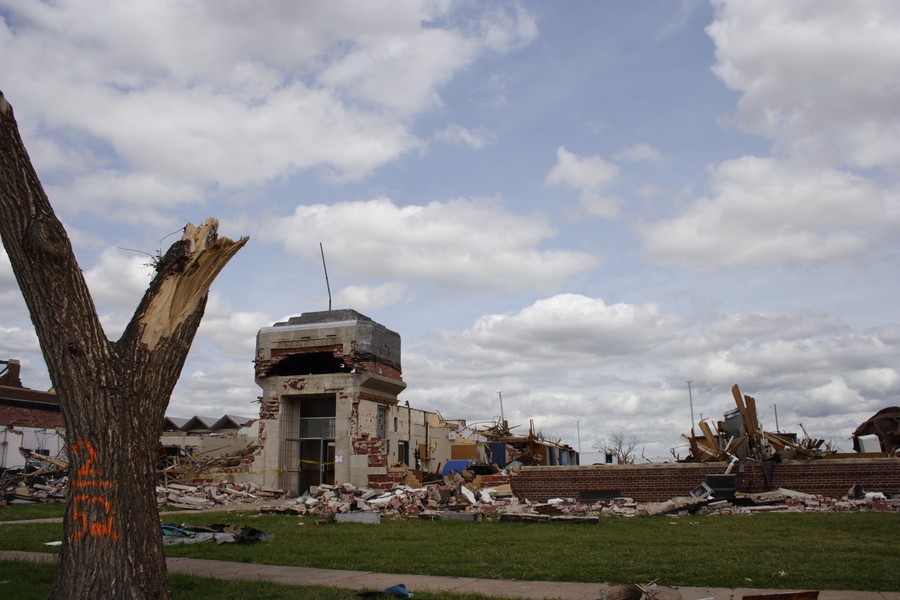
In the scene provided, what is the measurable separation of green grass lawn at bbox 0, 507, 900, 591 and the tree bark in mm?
3708

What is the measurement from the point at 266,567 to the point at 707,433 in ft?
47.1

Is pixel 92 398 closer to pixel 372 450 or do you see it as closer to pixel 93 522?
pixel 93 522

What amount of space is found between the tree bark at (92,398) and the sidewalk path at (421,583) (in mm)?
2557

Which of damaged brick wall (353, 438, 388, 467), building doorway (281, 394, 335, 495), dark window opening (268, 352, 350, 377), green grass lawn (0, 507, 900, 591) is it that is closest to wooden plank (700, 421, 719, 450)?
green grass lawn (0, 507, 900, 591)

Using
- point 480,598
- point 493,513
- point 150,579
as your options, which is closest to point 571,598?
point 480,598

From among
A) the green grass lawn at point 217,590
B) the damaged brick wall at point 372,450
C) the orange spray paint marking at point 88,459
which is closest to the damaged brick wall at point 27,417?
the damaged brick wall at point 372,450

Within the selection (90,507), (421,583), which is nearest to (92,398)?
(90,507)

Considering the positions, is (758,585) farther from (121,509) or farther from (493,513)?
(493,513)

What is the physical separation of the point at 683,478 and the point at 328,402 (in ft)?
34.8

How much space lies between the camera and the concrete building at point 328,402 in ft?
66.7

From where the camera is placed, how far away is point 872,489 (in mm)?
17172

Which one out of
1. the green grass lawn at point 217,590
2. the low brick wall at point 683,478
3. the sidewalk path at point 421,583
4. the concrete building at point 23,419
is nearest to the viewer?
the sidewalk path at point 421,583

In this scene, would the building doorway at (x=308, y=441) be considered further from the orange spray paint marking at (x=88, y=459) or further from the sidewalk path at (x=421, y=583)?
the orange spray paint marking at (x=88, y=459)

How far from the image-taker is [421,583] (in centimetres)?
770
